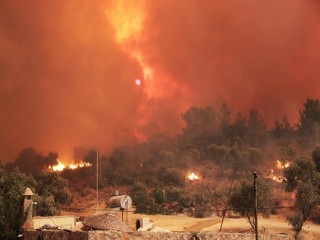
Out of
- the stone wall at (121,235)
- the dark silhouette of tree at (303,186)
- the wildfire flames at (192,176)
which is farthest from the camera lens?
the wildfire flames at (192,176)

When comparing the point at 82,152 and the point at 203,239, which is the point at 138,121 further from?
the point at 203,239

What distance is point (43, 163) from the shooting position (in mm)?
78500

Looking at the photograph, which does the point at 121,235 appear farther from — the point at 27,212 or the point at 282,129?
the point at 282,129

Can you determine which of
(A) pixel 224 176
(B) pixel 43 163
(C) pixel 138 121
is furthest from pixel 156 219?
(C) pixel 138 121

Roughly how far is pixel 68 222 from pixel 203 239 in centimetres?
1315

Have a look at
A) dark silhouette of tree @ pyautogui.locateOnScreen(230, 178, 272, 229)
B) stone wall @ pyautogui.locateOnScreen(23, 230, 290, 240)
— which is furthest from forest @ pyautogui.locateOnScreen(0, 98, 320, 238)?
stone wall @ pyautogui.locateOnScreen(23, 230, 290, 240)

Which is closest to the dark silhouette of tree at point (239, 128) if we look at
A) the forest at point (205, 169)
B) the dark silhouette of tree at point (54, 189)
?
the forest at point (205, 169)

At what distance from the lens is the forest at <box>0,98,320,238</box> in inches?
1612

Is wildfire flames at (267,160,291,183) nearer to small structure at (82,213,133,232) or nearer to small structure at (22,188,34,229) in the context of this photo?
small structure at (22,188,34,229)

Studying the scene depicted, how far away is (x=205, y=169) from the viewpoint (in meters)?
70.2

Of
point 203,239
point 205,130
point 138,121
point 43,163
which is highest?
point 138,121

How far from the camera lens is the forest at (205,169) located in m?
40.9

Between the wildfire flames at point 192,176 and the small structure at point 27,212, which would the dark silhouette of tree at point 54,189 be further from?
the small structure at point 27,212

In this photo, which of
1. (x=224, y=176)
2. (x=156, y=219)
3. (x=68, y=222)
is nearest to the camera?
(x=68, y=222)
